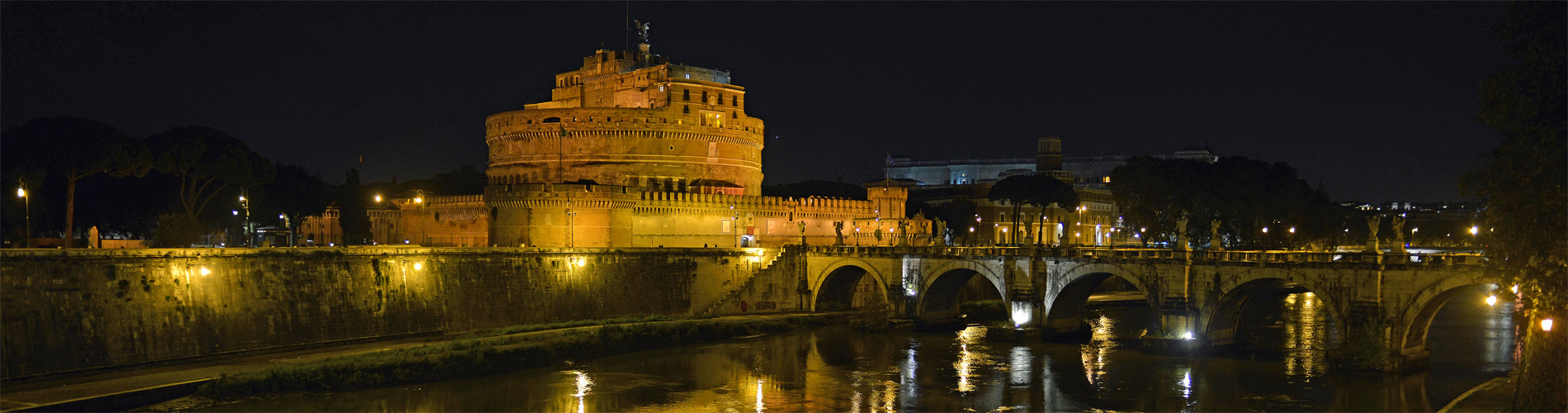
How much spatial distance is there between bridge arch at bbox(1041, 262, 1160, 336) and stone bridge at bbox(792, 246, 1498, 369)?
0.16 ft

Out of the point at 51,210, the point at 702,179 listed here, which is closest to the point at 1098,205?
the point at 702,179

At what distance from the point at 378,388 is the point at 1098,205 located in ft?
296

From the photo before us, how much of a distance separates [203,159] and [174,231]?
5.20 meters

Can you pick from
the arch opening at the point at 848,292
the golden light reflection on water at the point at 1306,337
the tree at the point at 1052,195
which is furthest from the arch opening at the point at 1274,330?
the tree at the point at 1052,195

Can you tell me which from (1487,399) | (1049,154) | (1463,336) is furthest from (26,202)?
(1049,154)

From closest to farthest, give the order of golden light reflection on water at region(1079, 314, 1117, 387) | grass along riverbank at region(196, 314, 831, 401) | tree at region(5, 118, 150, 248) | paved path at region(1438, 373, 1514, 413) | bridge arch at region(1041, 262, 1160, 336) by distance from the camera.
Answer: paved path at region(1438, 373, 1514, 413), grass along riverbank at region(196, 314, 831, 401), golden light reflection on water at region(1079, 314, 1117, 387), tree at region(5, 118, 150, 248), bridge arch at region(1041, 262, 1160, 336)

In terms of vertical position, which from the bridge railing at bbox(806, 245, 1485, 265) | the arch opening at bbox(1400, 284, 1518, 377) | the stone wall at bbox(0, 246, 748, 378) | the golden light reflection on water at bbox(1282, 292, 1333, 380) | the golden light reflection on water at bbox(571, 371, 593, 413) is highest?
the bridge railing at bbox(806, 245, 1485, 265)

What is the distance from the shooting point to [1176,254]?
40906 mm

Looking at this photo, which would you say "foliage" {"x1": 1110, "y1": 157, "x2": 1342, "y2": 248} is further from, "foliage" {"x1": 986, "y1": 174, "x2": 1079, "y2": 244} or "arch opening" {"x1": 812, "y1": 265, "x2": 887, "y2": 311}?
"arch opening" {"x1": 812, "y1": 265, "x2": 887, "y2": 311}

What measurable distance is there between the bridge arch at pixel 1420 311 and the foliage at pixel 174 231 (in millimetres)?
42195

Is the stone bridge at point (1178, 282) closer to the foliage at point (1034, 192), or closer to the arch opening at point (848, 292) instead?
the arch opening at point (848, 292)

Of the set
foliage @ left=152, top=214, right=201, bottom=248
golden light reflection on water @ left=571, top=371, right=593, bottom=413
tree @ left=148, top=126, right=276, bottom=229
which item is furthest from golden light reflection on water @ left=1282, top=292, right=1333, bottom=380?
tree @ left=148, top=126, right=276, bottom=229

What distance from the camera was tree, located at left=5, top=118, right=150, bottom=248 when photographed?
4088cm

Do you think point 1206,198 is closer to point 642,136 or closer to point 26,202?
point 642,136
